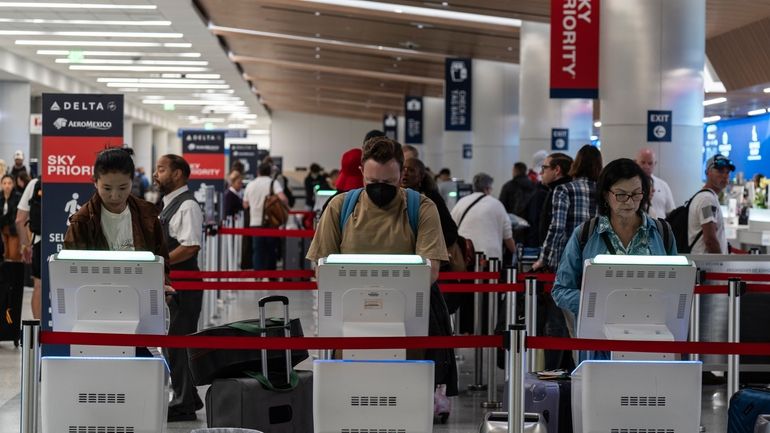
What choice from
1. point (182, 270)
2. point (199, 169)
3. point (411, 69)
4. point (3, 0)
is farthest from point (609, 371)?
point (411, 69)

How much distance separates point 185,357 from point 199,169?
25.0ft

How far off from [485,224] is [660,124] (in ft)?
10.3

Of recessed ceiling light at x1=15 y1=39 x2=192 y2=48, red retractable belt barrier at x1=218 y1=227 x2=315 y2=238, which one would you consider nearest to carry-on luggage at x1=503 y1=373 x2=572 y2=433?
red retractable belt barrier at x1=218 y1=227 x2=315 y2=238

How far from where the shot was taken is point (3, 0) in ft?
66.6

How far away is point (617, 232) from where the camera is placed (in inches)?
202

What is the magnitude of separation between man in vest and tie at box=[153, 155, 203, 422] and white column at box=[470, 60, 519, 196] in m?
18.7

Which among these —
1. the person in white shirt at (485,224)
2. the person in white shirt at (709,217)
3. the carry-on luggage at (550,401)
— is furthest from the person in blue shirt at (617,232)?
the person in white shirt at (485,224)

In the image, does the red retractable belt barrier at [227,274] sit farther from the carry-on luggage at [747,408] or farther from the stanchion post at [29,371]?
the carry-on luggage at [747,408]

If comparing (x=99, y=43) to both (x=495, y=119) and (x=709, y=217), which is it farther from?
(x=709, y=217)

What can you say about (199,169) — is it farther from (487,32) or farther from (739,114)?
(739,114)

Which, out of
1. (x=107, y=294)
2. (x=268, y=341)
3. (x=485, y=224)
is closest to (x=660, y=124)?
(x=485, y=224)

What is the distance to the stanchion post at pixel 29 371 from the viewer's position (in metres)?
4.68

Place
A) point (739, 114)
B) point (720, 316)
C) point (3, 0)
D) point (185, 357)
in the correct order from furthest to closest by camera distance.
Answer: point (739, 114) < point (3, 0) < point (720, 316) < point (185, 357)

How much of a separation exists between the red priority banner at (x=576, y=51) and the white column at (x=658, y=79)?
0.23 m
